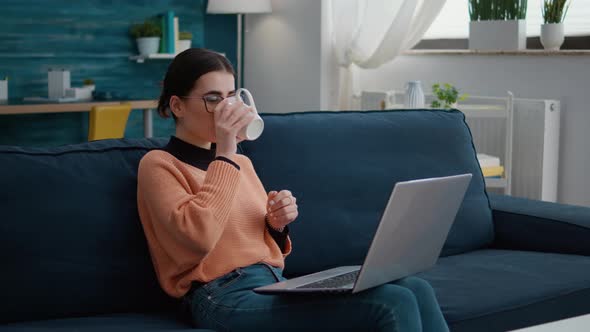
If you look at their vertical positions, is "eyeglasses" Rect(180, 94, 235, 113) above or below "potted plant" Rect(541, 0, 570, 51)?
below

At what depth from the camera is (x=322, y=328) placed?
171 centimetres

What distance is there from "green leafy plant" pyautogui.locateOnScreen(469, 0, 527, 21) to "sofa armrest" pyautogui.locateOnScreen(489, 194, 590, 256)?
202cm

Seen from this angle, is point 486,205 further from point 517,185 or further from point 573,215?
point 517,185

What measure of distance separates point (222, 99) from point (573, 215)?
1.21 meters

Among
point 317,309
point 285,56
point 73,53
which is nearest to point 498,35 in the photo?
point 285,56

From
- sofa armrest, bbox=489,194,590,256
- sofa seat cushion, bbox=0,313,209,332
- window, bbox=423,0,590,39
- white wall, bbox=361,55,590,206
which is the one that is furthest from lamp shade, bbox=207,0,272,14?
sofa seat cushion, bbox=0,313,209,332

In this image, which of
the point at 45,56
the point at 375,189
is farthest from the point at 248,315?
the point at 45,56

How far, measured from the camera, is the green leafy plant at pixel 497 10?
4.61 meters

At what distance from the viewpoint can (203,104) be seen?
2027 millimetres

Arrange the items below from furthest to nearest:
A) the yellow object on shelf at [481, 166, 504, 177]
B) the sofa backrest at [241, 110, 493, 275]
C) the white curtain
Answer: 1. the white curtain
2. the yellow object on shelf at [481, 166, 504, 177]
3. the sofa backrest at [241, 110, 493, 275]

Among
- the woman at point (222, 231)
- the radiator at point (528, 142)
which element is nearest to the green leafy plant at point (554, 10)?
the radiator at point (528, 142)

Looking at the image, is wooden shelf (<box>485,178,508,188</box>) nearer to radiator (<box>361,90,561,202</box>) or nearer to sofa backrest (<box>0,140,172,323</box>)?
radiator (<box>361,90,561,202</box>)

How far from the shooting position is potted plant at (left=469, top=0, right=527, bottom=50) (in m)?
4.62

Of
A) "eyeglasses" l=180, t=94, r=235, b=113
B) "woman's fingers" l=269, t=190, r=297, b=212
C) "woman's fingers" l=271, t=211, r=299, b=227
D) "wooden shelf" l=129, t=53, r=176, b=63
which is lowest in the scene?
"woman's fingers" l=271, t=211, r=299, b=227
